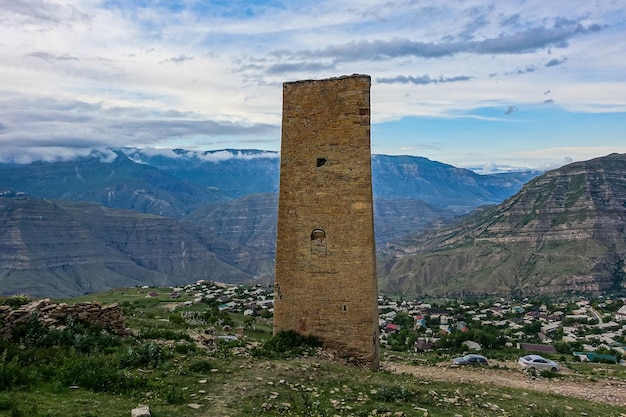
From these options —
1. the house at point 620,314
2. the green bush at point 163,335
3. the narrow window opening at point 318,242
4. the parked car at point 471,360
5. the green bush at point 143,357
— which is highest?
the narrow window opening at point 318,242

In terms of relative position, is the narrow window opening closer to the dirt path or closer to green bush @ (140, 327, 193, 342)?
green bush @ (140, 327, 193, 342)

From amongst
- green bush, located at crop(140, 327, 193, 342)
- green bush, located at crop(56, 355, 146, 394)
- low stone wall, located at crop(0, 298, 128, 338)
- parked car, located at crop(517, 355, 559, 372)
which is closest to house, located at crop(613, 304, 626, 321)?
parked car, located at crop(517, 355, 559, 372)

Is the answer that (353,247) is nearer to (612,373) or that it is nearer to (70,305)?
(70,305)

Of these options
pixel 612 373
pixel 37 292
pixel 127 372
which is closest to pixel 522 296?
pixel 612 373

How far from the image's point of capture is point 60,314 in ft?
37.8

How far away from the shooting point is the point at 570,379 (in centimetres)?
1606

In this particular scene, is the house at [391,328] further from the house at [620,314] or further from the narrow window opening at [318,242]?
the narrow window opening at [318,242]

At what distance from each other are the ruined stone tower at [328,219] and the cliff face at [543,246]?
105728 millimetres

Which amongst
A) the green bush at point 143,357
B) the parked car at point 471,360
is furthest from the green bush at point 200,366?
the parked car at point 471,360

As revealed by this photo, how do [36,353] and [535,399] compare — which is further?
[535,399]

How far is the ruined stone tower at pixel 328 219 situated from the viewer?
535 inches

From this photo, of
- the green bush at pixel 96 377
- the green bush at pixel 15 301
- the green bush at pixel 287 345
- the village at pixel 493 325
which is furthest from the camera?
the village at pixel 493 325

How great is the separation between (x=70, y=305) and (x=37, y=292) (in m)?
167

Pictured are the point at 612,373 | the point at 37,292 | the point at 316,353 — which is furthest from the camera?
the point at 37,292
